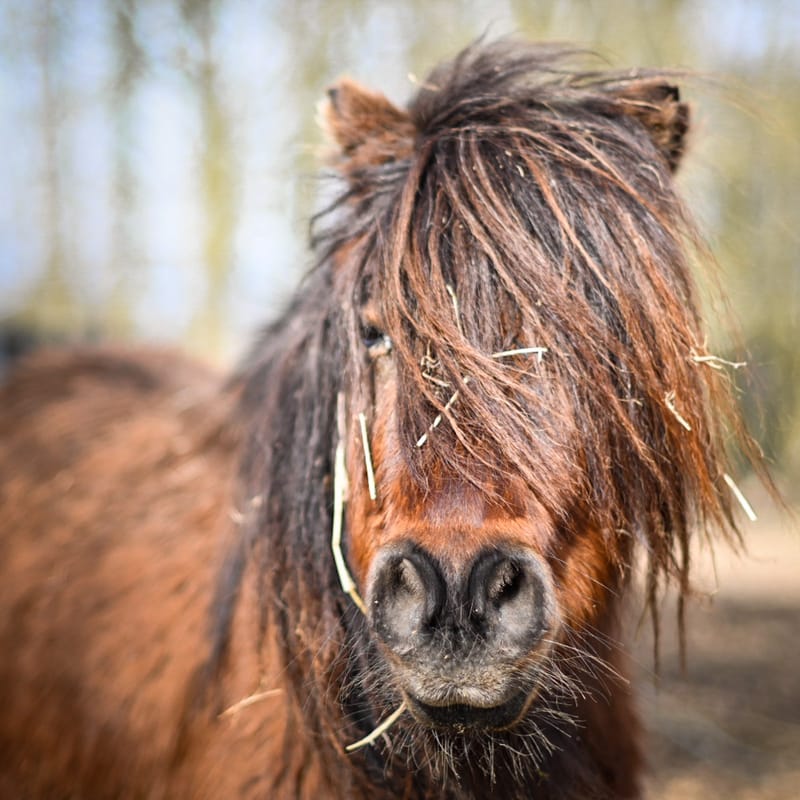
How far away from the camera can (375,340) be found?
2070 millimetres

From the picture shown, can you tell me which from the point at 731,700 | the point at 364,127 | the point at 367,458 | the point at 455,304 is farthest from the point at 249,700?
the point at 731,700

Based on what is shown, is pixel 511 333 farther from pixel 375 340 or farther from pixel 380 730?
pixel 380 730

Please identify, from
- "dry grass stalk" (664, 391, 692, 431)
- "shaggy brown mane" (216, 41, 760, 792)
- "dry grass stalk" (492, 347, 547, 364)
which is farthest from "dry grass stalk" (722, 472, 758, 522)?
"dry grass stalk" (492, 347, 547, 364)

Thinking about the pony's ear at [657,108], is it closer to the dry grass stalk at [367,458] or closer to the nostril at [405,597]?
the dry grass stalk at [367,458]

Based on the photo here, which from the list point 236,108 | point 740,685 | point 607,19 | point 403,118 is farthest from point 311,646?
point 236,108

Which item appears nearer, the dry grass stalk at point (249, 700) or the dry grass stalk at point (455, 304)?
the dry grass stalk at point (455, 304)

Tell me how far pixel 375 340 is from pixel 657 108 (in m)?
1.02

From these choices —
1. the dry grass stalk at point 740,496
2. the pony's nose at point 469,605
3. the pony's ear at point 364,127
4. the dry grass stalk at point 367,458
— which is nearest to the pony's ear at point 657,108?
the pony's ear at point 364,127

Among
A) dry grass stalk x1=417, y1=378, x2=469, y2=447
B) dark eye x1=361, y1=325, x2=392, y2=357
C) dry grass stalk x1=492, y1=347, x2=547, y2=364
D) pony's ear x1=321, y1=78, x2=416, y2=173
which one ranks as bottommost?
dry grass stalk x1=417, y1=378, x2=469, y2=447

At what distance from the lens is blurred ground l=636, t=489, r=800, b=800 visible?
4.46 meters

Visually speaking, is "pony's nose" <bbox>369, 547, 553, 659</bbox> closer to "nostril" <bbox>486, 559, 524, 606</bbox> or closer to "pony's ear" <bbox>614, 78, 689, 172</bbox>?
"nostril" <bbox>486, 559, 524, 606</bbox>

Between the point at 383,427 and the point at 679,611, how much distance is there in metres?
0.98

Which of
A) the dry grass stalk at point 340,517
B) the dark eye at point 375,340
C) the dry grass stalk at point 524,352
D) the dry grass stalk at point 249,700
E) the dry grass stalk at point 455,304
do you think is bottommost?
the dry grass stalk at point 249,700

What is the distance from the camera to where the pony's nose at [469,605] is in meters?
1.55
